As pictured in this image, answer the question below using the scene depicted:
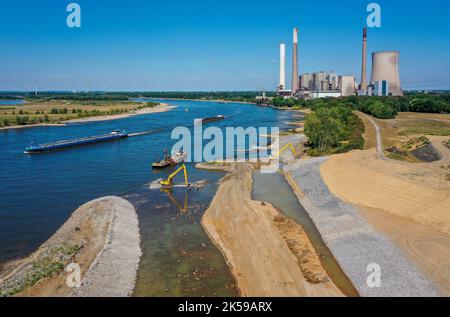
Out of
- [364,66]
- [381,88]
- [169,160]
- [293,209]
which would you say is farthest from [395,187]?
[364,66]

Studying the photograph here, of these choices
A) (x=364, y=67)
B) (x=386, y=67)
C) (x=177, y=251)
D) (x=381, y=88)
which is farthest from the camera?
(x=364, y=67)

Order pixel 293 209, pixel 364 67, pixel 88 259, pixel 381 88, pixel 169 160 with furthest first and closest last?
pixel 364 67 → pixel 381 88 → pixel 169 160 → pixel 293 209 → pixel 88 259

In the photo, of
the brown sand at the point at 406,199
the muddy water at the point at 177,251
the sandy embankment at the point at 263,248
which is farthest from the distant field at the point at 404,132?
the muddy water at the point at 177,251

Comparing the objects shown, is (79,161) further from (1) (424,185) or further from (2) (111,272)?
(1) (424,185)

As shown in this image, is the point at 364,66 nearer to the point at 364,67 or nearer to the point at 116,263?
the point at 364,67

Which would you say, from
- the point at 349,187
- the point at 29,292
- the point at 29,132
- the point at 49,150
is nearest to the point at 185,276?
the point at 29,292
